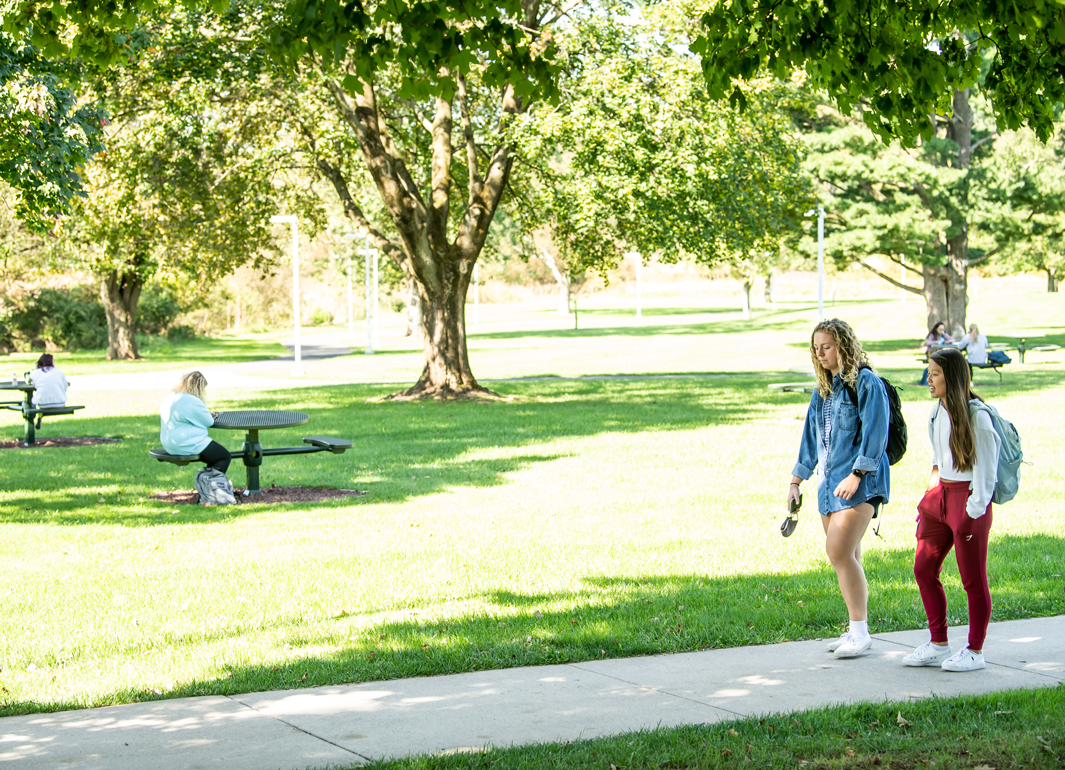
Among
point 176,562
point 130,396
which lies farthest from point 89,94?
point 176,562

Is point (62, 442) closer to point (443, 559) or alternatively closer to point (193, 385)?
point (193, 385)

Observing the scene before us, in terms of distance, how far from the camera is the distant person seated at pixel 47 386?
16.8 m

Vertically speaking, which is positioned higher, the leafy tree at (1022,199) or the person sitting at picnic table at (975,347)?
the leafy tree at (1022,199)

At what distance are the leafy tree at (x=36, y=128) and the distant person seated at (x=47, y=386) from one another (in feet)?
18.4

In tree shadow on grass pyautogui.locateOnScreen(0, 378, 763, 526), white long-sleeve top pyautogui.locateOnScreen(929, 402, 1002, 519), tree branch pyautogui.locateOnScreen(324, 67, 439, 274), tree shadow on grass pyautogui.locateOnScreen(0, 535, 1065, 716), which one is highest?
tree branch pyautogui.locateOnScreen(324, 67, 439, 274)

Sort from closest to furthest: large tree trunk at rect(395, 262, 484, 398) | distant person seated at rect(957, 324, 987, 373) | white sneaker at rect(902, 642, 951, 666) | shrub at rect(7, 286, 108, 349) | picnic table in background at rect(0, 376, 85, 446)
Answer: white sneaker at rect(902, 642, 951, 666), picnic table in background at rect(0, 376, 85, 446), large tree trunk at rect(395, 262, 484, 398), distant person seated at rect(957, 324, 987, 373), shrub at rect(7, 286, 108, 349)

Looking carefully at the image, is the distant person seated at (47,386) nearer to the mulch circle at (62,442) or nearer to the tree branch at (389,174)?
the mulch circle at (62,442)

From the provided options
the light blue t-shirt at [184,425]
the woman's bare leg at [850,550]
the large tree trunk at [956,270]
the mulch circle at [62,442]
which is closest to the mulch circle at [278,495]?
the light blue t-shirt at [184,425]

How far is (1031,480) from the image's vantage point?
12.0m

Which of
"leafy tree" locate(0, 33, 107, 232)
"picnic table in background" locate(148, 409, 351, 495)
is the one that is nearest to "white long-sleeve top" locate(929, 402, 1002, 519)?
"picnic table in background" locate(148, 409, 351, 495)

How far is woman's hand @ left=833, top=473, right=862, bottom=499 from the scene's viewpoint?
5750mm

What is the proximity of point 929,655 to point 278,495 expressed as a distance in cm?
778

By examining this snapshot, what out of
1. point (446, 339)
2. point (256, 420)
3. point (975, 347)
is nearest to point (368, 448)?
point (256, 420)

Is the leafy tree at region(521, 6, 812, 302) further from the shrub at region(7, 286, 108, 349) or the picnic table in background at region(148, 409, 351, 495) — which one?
the shrub at region(7, 286, 108, 349)
